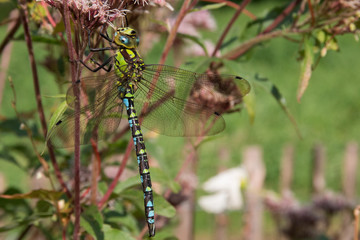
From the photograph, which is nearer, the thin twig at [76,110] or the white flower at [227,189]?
the thin twig at [76,110]

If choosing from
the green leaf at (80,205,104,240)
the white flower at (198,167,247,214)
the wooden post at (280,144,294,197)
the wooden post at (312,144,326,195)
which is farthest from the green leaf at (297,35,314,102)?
the wooden post at (280,144,294,197)

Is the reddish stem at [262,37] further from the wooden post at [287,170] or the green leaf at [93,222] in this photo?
the wooden post at [287,170]

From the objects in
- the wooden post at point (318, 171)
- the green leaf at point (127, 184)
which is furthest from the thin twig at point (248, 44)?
the wooden post at point (318, 171)

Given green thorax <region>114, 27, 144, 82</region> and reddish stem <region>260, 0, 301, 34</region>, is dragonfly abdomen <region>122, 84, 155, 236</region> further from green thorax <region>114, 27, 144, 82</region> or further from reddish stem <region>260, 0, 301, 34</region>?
reddish stem <region>260, 0, 301, 34</region>

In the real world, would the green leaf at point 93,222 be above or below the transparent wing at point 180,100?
below

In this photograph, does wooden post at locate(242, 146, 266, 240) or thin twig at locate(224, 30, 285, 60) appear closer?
thin twig at locate(224, 30, 285, 60)

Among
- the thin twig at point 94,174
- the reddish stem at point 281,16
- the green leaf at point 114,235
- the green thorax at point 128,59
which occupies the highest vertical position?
the reddish stem at point 281,16
